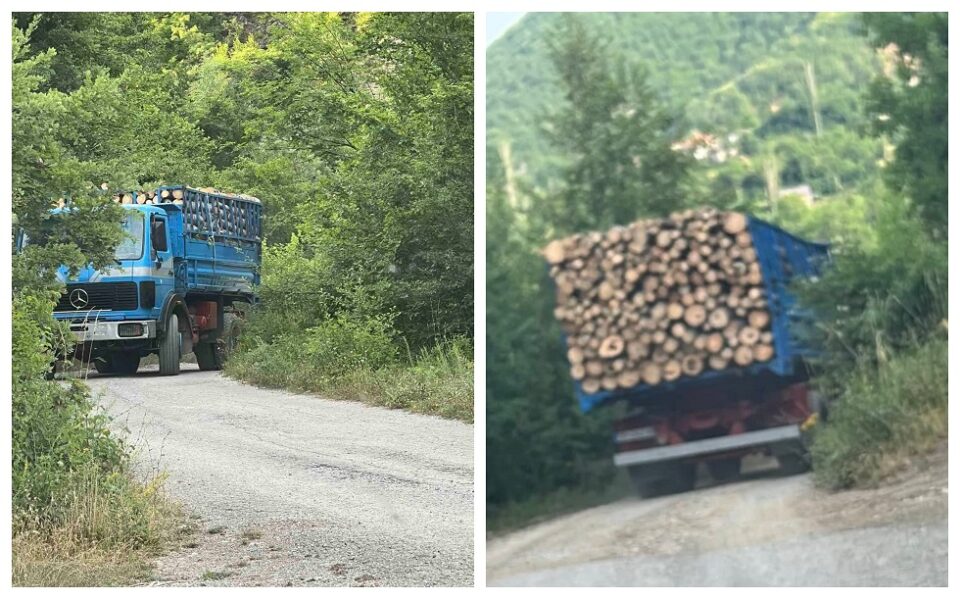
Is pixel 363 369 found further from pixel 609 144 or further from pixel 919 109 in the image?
pixel 919 109

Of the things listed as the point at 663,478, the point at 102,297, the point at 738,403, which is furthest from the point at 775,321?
the point at 102,297

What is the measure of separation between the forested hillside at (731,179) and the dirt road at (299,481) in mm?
2070

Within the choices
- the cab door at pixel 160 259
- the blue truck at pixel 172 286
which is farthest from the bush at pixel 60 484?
the cab door at pixel 160 259

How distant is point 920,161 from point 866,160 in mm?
156

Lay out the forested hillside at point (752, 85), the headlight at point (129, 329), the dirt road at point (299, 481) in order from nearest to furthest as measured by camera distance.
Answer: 1. the forested hillside at point (752, 85)
2. the dirt road at point (299, 481)
3. the headlight at point (129, 329)

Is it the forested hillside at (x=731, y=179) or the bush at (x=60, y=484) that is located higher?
the forested hillside at (x=731, y=179)

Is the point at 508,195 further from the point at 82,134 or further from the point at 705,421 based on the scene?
the point at 82,134

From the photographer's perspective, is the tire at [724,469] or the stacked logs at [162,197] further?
the stacked logs at [162,197]

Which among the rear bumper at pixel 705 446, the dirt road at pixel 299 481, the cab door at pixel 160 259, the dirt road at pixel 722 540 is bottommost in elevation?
the dirt road at pixel 299 481

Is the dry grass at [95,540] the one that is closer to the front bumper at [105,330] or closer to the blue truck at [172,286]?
the front bumper at [105,330]

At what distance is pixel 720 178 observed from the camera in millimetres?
3789

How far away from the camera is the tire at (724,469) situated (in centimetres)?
379

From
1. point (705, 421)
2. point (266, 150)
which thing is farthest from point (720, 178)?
point (266, 150)

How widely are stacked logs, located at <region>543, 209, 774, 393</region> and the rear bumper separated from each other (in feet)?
0.61
